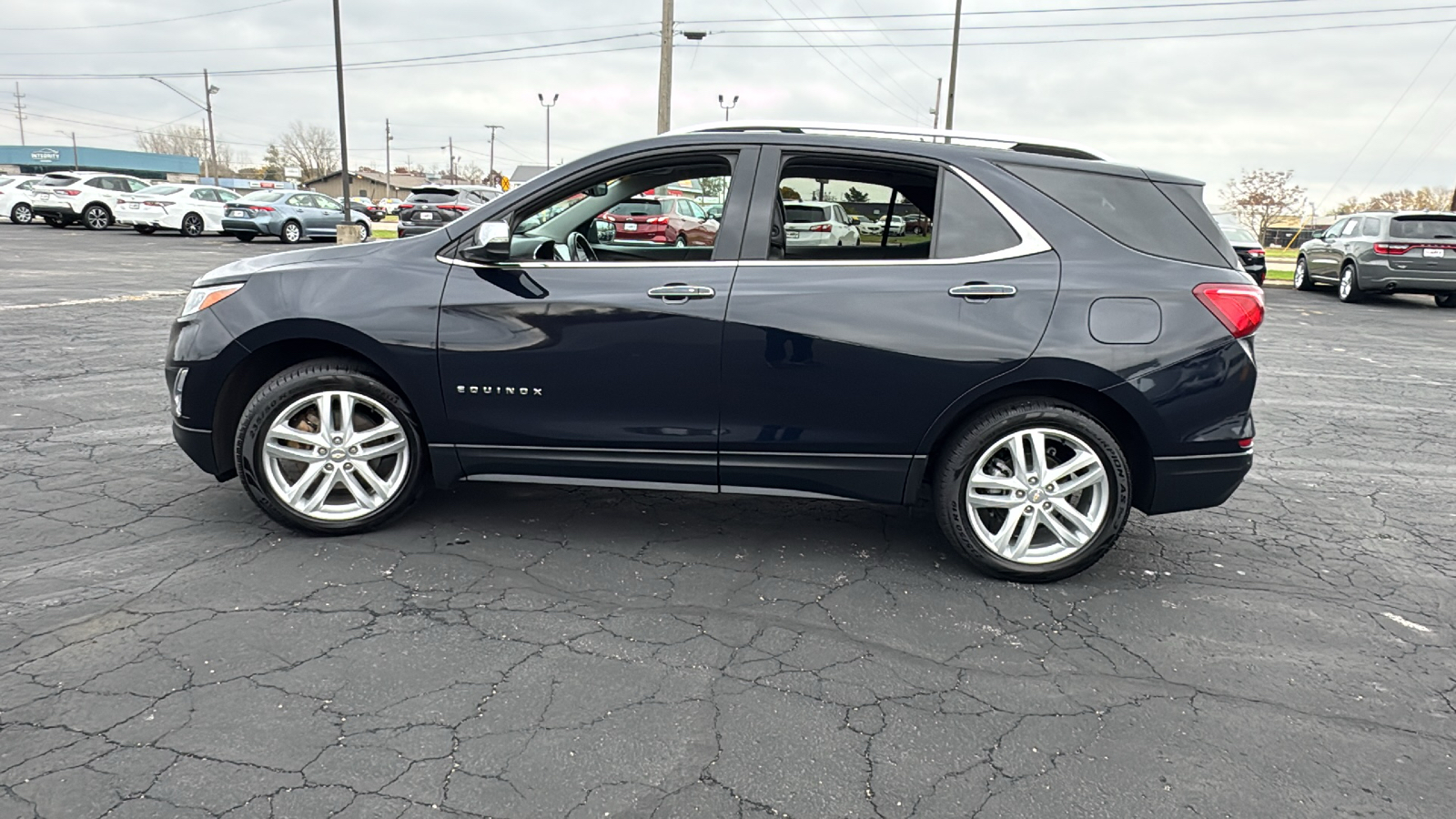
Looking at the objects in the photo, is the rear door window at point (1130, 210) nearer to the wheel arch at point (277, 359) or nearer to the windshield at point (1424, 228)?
the wheel arch at point (277, 359)

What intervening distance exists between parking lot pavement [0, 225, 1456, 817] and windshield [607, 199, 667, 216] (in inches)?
55.8

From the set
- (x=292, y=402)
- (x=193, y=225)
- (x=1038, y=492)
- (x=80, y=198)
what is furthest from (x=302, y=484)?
(x=80, y=198)

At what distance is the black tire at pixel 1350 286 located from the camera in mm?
16297

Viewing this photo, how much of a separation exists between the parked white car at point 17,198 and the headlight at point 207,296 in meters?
31.7

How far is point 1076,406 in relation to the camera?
3688mm

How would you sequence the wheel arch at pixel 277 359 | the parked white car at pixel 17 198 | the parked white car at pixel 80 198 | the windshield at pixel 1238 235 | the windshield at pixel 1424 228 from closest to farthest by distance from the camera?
1. the wheel arch at pixel 277 359
2. the windshield at pixel 1424 228
3. the windshield at pixel 1238 235
4. the parked white car at pixel 80 198
5. the parked white car at pixel 17 198

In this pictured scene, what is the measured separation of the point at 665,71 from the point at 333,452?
769 inches

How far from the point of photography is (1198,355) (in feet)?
11.7

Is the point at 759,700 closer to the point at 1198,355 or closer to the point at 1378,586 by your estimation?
the point at 1198,355

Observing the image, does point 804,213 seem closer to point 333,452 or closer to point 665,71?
point 333,452

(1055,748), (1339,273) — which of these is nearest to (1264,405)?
(1055,748)

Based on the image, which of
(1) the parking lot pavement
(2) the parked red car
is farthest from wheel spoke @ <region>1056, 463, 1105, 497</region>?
(2) the parked red car

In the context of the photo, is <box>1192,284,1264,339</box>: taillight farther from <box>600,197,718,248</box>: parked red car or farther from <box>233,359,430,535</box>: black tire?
<box>233,359,430,535</box>: black tire

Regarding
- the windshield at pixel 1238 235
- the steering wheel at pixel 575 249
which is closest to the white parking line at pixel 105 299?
the steering wheel at pixel 575 249
